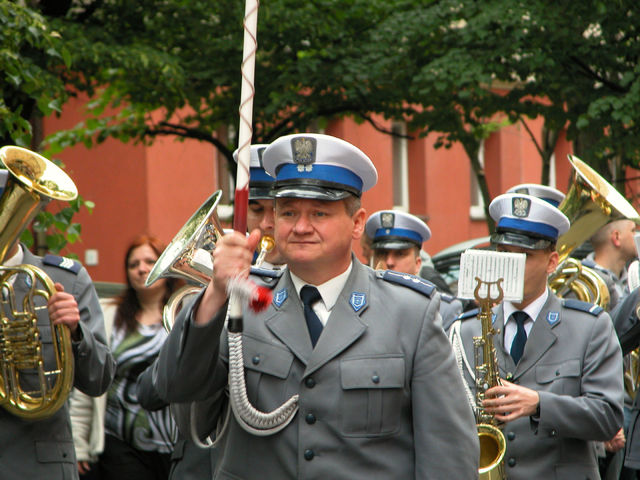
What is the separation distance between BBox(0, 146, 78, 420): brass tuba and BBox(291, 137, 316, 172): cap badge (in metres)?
1.54

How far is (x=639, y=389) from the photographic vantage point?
21.1 ft

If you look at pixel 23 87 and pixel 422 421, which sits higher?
pixel 23 87

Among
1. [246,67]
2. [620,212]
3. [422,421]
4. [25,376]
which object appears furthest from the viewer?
[620,212]

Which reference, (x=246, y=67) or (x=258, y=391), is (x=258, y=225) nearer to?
(x=258, y=391)

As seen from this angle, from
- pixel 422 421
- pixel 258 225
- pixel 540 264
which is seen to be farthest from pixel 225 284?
pixel 540 264

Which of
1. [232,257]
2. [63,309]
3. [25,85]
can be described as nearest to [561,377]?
[63,309]

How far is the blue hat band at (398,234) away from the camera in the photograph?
6812mm

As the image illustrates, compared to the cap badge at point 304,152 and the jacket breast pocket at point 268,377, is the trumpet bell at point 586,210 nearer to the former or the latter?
the cap badge at point 304,152

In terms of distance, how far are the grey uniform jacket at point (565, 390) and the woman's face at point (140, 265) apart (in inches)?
84.0

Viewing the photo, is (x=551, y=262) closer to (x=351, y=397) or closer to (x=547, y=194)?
(x=547, y=194)

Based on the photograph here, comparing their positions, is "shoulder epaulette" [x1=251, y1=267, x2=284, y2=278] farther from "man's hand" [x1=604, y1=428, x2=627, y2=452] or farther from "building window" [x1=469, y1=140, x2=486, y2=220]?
"building window" [x1=469, y1=140, x2=486, y2=220]

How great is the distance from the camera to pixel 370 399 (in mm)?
3225

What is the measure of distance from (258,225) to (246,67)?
6.89ft

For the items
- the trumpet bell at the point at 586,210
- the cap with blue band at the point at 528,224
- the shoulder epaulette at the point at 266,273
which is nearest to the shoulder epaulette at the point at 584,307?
the cap with blue band at the point at 528,224
